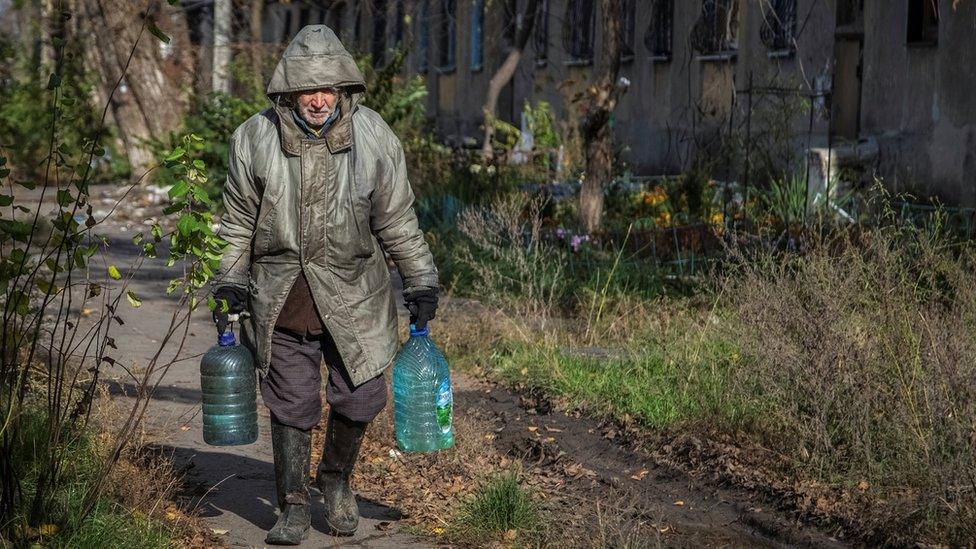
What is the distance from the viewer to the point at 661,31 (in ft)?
65.9

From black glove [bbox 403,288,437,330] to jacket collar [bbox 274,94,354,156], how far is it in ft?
2.00

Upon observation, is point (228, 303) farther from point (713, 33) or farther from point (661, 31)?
point (661, 31)

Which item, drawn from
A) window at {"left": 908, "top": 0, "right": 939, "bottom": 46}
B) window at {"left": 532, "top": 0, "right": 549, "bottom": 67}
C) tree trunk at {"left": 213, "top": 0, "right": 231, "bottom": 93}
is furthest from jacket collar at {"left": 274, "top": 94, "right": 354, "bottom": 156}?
window at {"left": 532, "top": 0, "right": 549, "bottom": 67}

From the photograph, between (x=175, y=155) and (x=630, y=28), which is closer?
(x=175, y=155)

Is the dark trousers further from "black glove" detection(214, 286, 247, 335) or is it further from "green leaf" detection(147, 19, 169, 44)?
"green leaf" detection(147, 19, 169, 44)

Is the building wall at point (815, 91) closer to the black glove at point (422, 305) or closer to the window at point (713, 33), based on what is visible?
the window at point (713, 33)

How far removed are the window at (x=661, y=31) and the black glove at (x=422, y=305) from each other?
50.1ft

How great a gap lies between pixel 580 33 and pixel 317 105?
18535 mm

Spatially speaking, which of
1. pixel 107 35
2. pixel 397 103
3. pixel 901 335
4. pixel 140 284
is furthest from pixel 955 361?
pixel 107 35

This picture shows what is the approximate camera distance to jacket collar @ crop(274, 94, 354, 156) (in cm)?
469

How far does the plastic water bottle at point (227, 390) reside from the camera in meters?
4.80

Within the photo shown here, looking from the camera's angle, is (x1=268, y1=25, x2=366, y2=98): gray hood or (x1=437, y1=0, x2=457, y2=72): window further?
(x1=437, y1=0, x2=457, y2=72): window

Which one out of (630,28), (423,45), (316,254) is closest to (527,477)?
(316,254)

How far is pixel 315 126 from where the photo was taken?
4.72 meters
